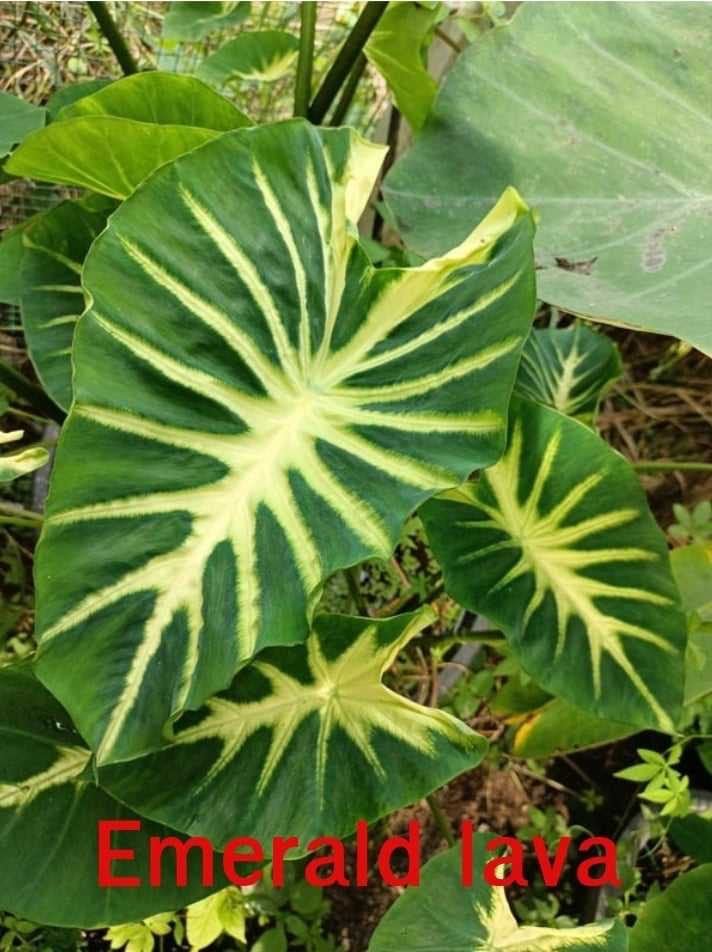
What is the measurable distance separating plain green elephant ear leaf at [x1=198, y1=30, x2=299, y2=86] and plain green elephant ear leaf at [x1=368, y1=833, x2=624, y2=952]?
974 mm

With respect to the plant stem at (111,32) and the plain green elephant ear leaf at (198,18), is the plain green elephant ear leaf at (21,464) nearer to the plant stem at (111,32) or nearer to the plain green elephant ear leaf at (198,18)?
the plant stem at (111,32)

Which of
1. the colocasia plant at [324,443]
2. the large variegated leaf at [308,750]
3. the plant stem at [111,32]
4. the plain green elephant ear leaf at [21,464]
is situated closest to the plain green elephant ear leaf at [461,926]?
the colocasia plant at [324,443]

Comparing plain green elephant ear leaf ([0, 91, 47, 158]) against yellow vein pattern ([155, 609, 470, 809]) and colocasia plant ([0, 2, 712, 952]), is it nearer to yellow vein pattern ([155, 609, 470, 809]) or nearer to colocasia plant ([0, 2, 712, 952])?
colocasia plant ([0, 2, 712, 952])

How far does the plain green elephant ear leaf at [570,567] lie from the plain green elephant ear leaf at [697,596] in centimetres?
19

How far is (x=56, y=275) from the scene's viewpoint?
903mm

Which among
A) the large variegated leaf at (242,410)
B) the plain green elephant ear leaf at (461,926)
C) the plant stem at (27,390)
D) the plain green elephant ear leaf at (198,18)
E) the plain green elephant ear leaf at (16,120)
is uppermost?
the plain green elephant ear leaf at (198,18)

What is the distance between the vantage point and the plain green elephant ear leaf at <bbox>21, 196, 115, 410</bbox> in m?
0.88

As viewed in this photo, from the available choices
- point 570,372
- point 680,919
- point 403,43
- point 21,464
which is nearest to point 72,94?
point 403,43

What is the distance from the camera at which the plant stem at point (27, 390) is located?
3.04 ft

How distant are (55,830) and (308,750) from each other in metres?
0.21

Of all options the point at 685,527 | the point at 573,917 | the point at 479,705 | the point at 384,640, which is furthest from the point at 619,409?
the point at 384,640

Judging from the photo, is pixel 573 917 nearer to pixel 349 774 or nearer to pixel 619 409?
pixel 349 774

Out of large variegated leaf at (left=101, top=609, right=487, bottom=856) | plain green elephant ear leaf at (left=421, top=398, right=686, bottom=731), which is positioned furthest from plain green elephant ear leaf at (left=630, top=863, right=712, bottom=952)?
large variegated leaf at (left=101, top=609, right=487, bottom=856)

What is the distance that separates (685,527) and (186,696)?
895mm
